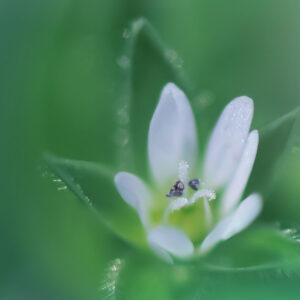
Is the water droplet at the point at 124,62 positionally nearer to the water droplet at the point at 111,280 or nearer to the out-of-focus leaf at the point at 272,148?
the out-of-focus leaf at the point at 272,148

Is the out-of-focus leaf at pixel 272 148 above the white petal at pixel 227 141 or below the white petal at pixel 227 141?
below

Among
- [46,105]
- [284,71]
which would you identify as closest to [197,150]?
[46,105]

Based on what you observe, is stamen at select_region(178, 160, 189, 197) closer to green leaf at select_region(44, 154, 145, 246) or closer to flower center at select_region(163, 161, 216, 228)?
flower center at select_region(163, 161, 216, 228)

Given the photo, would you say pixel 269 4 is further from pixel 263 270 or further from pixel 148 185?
pixel 263 270

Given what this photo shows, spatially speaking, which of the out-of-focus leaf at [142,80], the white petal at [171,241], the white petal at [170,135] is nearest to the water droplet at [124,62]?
the out-of-focus leaf at [142,80]

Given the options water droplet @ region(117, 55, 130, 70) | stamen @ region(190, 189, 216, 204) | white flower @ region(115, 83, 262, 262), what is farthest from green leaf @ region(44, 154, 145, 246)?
water droplet @ region(117, 55, 130, 70)

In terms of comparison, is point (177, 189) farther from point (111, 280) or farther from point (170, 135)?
point (111, 280)

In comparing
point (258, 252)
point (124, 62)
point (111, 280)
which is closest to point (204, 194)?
point (258, 252)
